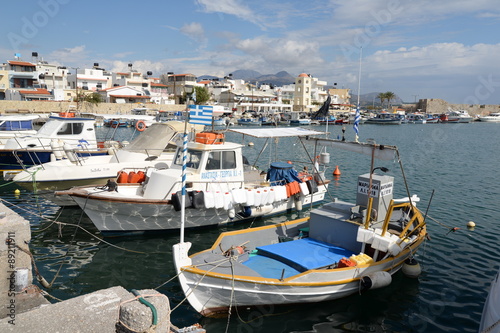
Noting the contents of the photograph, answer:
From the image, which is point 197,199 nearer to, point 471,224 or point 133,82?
point 471,224

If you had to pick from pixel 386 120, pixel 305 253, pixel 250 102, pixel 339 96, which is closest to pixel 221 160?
pixel 305 253

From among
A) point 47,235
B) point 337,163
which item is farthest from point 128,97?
point 47,235

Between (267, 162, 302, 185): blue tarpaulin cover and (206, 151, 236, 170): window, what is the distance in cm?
226

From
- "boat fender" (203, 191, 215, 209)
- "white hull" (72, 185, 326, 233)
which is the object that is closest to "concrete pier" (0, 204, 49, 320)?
"white hull" (72, 185, 326, 233)

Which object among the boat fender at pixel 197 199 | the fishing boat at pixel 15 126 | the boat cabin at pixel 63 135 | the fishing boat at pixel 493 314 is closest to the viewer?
the fishing boat at pixel 493 314

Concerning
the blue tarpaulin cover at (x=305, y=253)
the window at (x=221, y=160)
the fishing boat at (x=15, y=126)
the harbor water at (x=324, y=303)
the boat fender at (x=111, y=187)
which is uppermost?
the fishing boat at (x=15, y=126)

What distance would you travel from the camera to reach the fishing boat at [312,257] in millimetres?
7863

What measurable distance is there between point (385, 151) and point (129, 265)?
8.21 meters

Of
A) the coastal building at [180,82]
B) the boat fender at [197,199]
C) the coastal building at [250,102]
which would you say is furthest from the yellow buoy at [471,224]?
the coastal building at [180,82]

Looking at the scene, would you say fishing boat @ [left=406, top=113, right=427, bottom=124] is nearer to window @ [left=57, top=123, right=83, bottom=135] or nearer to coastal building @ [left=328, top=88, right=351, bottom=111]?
coastal building @ [left=328, top=88, right=351, bottom=111]

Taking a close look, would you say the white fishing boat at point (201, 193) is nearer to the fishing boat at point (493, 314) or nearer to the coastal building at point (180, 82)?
the fishing boat at point (493, 314)

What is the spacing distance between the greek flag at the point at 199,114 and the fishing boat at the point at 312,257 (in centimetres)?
296

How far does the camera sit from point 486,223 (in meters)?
15.2

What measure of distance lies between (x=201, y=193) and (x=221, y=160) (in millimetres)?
1856
